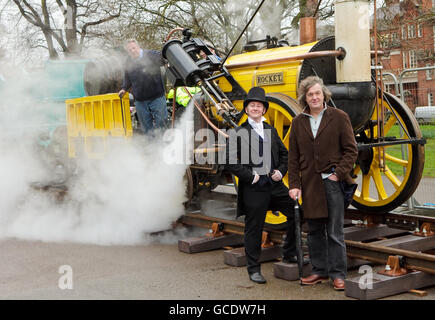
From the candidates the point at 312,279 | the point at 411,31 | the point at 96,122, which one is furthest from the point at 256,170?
the point at 411,31

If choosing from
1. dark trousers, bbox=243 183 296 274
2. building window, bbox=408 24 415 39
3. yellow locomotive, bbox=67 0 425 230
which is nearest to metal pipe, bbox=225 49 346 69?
Result: yellow locomotive, bbox=67 0 425 230

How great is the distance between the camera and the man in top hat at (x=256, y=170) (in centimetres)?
454

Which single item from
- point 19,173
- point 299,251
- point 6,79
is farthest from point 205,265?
point 6,79

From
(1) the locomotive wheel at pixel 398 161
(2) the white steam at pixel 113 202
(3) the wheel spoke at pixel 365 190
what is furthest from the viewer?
(2) the white steam at pixel 113 202

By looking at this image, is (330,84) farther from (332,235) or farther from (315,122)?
(332,235)

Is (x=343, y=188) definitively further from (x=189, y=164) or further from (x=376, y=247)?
(x=189, y=164)

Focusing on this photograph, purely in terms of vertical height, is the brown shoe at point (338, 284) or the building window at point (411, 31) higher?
the building window at point (411, 31)

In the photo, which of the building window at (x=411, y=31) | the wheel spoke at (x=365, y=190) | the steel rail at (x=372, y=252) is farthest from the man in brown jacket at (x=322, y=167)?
the building window at (x=411, y=31)

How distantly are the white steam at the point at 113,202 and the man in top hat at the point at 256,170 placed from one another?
1684mm

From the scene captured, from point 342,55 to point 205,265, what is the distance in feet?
7.31

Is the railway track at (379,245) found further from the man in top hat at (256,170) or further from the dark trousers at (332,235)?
the man in top hat at (256,170)

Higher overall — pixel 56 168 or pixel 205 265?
pixel 56 168

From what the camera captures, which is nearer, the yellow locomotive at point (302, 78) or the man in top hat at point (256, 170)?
the man in top hat at point (256, 170)

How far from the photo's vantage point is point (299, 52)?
5461mm
